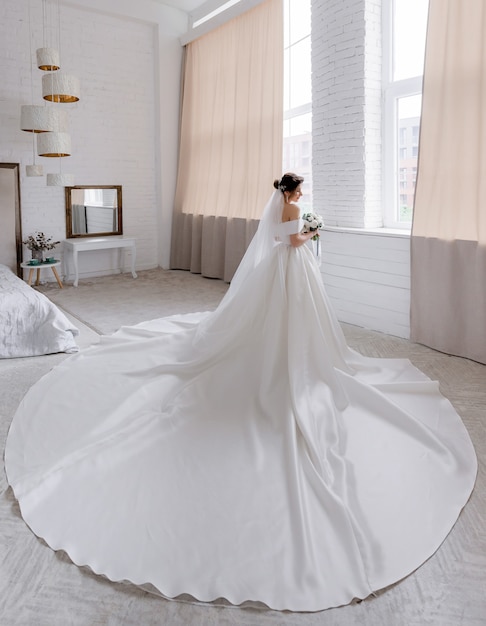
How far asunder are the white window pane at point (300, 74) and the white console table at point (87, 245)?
289 cm

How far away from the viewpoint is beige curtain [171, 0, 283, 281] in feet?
20.1

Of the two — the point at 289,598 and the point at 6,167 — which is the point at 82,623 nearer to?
the point at 289,598

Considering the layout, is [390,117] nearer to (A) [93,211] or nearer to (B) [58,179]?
(B) [58,179]

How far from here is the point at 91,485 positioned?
7.01ft

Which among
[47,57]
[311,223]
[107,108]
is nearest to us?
A: [311,223]

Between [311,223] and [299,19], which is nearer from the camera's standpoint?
[311,223]

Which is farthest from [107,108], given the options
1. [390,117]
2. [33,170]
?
[390,117]

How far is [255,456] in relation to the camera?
2.31 meters

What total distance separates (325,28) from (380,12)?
1.75 ft

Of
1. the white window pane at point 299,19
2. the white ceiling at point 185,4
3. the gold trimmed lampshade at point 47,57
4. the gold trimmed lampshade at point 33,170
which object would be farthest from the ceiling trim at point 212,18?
the gold trimmed lampshade at point 33,170

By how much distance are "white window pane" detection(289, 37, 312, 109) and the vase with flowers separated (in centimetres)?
349

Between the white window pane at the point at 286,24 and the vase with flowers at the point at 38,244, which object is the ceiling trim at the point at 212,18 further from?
the vase with flowers at the point at 38,244

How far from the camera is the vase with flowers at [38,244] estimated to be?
657cm

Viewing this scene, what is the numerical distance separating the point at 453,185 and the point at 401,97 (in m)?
1.30
